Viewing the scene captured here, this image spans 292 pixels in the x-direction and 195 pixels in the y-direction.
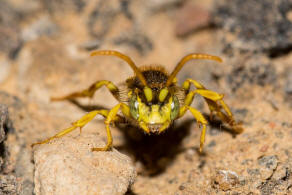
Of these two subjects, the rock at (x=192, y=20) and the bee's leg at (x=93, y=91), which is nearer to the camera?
the bee's leg at (x=93, y=91)

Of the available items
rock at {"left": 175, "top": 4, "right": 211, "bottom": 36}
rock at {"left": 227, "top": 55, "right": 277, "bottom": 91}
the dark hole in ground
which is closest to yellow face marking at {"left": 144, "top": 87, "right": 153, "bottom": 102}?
the dark hole in ground

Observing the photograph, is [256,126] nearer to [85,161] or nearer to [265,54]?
[265,54]

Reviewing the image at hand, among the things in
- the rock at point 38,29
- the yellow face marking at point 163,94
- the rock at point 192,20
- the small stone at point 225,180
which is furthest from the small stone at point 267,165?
the rock at point 38,29

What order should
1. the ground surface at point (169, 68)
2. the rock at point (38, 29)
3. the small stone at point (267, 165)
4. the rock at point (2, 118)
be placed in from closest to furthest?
1. the rock at point (2, 118)
2. the small stone at point (267, 165)
3. the ground surface at point (169, 68)
4. the rock at point (38, 29)

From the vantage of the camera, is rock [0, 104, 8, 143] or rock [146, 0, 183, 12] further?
rock [146, 0, 183, 12]

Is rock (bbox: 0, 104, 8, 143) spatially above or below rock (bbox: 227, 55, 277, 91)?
below

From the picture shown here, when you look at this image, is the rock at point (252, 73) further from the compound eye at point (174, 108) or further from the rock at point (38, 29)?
the rock at point (38, 29)

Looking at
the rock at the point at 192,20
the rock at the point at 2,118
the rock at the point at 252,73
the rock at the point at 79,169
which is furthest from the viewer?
the rock at the point at 192,20

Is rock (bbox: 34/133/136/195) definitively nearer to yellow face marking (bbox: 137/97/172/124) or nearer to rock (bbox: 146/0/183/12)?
yellow face marking (bbox: 137/97/172/124)
